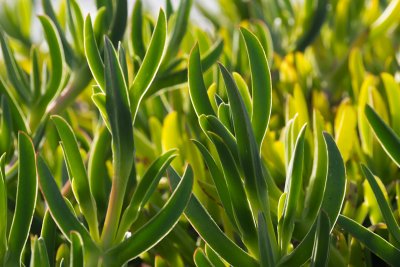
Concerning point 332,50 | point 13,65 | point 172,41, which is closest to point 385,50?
point 332,50

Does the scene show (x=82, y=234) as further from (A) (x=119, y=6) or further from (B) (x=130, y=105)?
(A) (x=119, y=6)

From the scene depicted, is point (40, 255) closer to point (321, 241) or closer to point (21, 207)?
point (21, 207)

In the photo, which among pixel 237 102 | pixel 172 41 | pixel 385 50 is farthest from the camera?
pixel 385 50

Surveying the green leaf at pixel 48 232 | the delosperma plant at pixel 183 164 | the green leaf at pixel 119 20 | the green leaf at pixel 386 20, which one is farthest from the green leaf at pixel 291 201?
the green leaf at pixel 386 20

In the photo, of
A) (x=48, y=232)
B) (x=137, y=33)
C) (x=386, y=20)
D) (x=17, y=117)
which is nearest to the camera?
(x=48, y=232)

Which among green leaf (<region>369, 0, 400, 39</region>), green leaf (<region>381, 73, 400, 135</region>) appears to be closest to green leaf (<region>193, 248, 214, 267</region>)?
green leaf (<region>381, 73, 400, 135</region>)

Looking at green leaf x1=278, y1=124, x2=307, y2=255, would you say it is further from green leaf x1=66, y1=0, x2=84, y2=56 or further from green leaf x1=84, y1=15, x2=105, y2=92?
green leaf x1=66, y1=0, x2=84, y2=56

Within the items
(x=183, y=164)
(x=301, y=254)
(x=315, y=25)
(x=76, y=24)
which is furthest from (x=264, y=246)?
(x=315, y=25)
